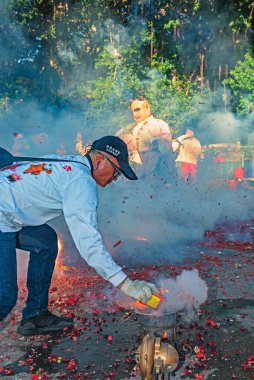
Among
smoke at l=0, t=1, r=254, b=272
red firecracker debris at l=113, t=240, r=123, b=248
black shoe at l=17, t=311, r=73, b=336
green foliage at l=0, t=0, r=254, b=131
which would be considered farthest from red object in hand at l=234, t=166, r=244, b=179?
black shoe at l=17, t=311, r=73, b=336

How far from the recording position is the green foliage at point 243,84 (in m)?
23.5

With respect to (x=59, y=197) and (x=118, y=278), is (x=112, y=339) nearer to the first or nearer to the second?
(x=118, y=278)

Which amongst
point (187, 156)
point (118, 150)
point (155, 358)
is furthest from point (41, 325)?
point (187, 156)

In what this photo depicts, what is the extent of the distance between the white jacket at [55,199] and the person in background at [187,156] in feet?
49.3

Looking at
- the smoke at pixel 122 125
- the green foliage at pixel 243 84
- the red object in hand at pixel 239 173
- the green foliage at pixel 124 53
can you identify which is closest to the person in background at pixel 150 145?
the smoke at pixel 122 125

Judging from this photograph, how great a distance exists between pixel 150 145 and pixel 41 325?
14.9 metres

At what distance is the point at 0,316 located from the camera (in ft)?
12.4

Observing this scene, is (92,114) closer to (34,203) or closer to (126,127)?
(126,127)

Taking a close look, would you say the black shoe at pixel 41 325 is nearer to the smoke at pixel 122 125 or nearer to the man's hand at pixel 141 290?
the man's hand at pixel 141 290

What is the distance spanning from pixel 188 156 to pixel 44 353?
1588 centimetres

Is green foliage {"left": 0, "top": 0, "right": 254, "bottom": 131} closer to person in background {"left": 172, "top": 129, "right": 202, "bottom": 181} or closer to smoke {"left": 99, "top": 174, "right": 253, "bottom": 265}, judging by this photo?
person in background {"left": 172, "top": 129, "right": 202, "bottom": 181}

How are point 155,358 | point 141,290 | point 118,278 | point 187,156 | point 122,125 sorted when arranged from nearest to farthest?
point 155,358 → point 141,290 → point 118,278 → point 187,156 → point 122,125

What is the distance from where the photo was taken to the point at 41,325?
4.54 m

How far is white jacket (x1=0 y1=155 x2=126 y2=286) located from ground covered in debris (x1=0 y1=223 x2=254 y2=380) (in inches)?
29.6
